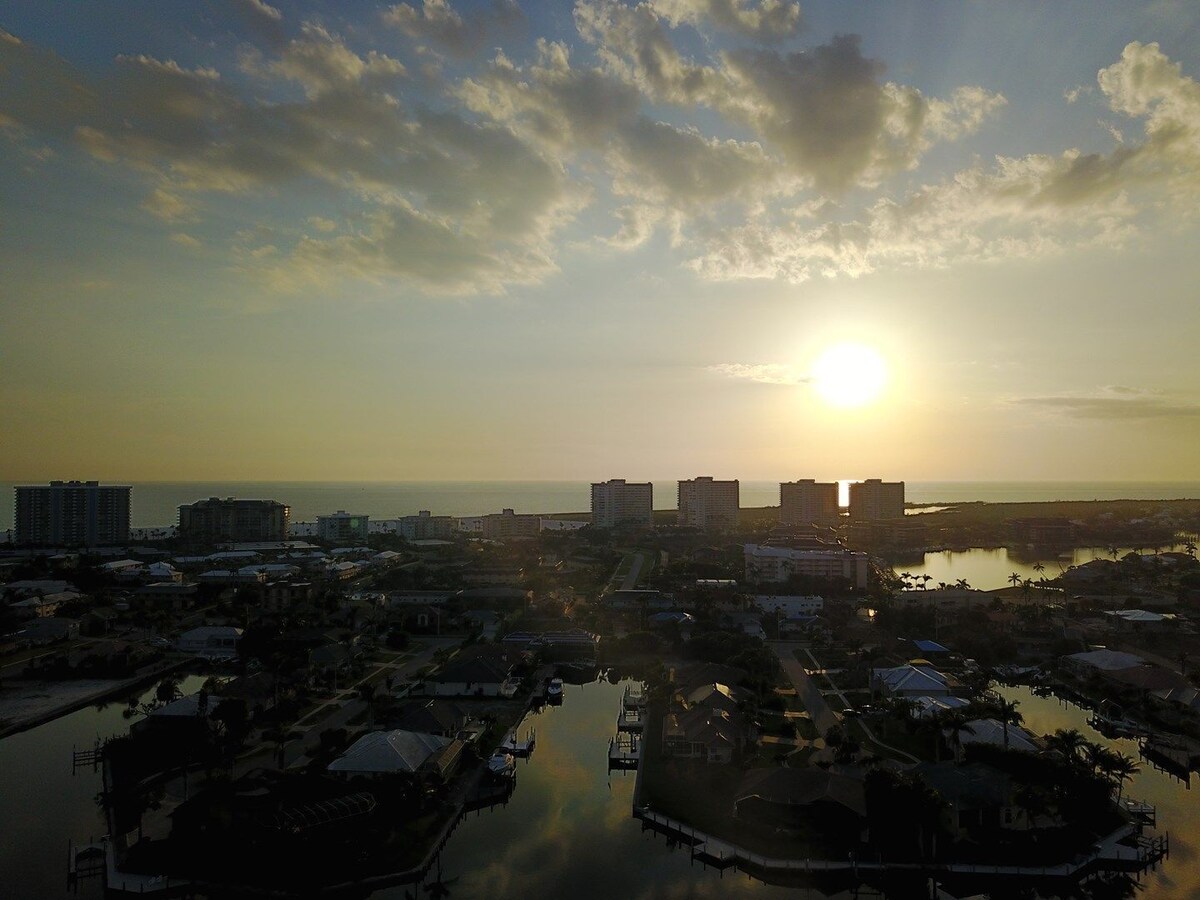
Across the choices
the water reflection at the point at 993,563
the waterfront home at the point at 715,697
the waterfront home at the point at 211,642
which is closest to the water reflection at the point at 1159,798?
the waterfront home at the point at 715,697

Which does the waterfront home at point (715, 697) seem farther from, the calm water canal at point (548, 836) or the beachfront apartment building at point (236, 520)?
the beachfront apartment building at point (236, 520)

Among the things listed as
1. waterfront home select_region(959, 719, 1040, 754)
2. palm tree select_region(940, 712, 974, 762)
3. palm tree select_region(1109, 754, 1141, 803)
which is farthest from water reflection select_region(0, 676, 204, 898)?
palm tree select_region(1109, 754, 1141, 803)

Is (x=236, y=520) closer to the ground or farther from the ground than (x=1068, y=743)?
farther from the ground

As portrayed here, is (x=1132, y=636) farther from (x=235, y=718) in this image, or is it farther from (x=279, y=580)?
(x=279, y=580)

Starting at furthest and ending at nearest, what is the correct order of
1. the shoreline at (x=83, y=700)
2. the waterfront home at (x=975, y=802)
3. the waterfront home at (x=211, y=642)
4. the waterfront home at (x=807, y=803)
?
the waterfront home at (x=211, y=642) → the shoreline at (x=83, y=700) → the waterfront home at (x=975, y=802) → the waterfront home at (x=807, y=803)

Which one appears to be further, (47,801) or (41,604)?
(41,604)

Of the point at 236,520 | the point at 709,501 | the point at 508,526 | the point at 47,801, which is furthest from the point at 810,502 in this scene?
the point at 47,801

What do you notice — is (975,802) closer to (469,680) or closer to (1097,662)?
(469,680)
